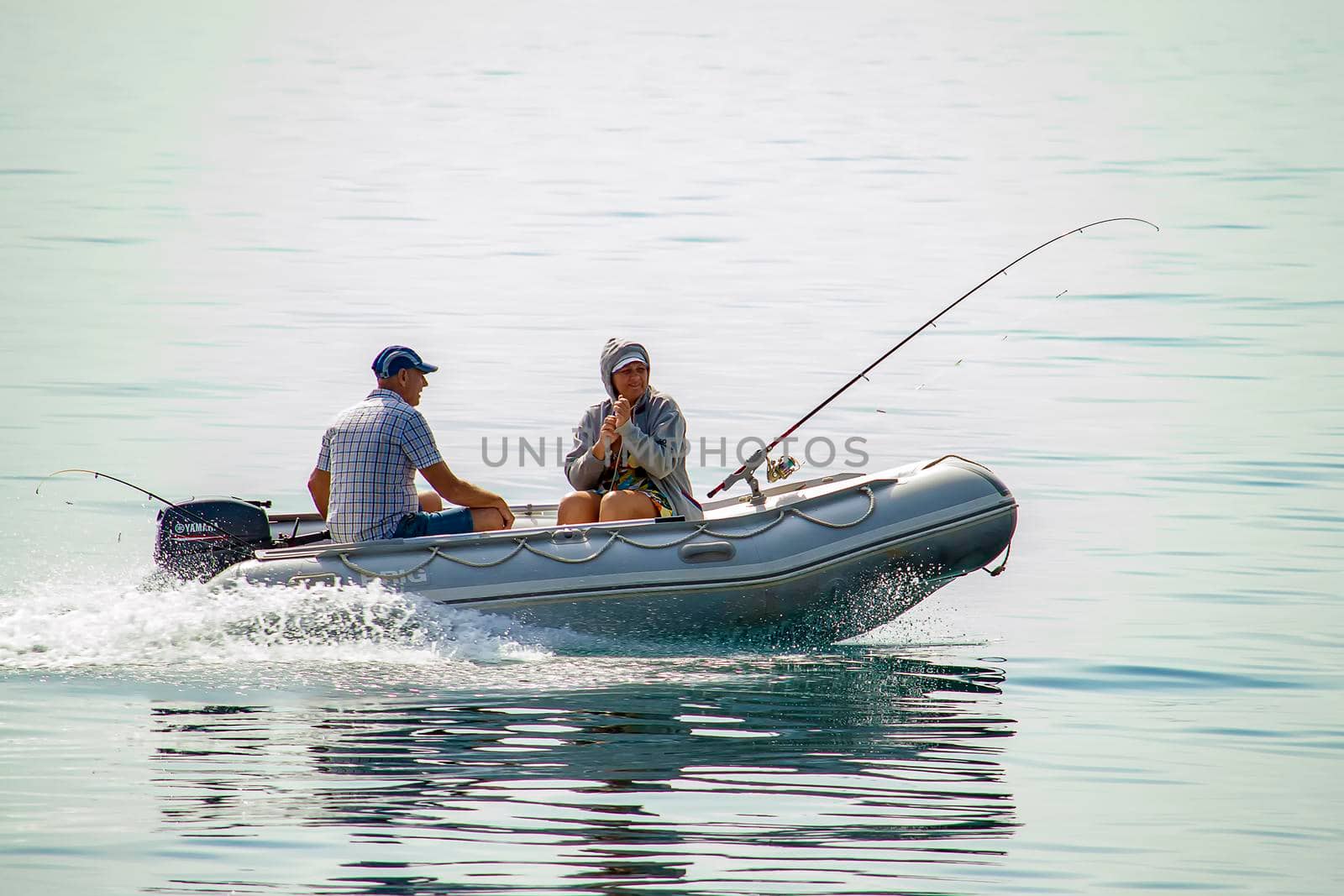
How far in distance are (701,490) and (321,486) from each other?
151 inches

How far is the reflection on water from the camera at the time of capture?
512 cm

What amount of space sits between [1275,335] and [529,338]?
7.12 meters

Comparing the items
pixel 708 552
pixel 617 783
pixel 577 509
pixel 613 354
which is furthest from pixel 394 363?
pixel 617 783

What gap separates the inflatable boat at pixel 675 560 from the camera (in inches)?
291

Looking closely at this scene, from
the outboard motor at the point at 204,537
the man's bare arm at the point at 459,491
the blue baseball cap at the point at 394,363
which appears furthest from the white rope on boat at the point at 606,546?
the blue baseball cap at the point at 394,363

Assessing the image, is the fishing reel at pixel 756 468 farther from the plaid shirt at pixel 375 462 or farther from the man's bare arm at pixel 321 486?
the man's bare arm at pixel 321 486

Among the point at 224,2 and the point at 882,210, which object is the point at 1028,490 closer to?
the point at 882,210

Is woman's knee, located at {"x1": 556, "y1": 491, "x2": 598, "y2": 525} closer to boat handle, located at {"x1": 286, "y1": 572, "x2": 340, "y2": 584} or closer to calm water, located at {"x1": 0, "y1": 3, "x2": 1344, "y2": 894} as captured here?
calm water, located at {"x1": 0, "y1": 3, "x2": 1344, "y2": 894}

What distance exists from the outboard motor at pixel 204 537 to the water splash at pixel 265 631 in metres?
0.12

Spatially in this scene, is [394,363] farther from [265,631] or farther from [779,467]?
[779,467]

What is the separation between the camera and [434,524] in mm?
7543

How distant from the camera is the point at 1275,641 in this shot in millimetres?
8172

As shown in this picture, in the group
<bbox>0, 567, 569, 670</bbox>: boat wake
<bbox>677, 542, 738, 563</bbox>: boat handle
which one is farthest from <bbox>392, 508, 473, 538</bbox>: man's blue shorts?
<bbox>677, 542, 738, 563</bbox>: boat handle

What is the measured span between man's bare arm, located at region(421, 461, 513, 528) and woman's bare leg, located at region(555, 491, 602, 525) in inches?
9.3
